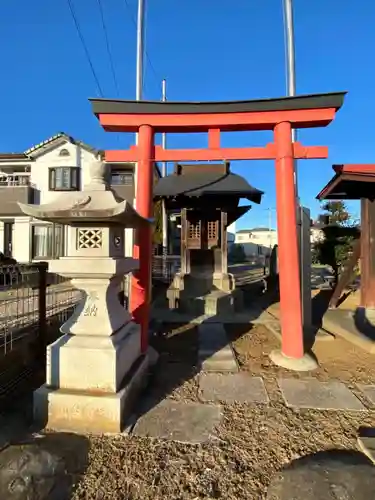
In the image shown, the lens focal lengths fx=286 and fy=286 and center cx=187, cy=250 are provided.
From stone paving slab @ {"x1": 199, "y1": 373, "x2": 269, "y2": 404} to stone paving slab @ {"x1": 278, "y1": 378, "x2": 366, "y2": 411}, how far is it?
0.28 metres

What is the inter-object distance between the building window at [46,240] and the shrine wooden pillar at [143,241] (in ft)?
42.8

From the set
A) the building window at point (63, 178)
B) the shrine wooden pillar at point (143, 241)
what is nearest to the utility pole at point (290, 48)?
the shrine wooden pillar at point (143, 241)

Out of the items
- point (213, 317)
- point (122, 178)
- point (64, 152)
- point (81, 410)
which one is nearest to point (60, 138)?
point (64, 152)

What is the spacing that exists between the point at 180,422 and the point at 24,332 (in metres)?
2.48

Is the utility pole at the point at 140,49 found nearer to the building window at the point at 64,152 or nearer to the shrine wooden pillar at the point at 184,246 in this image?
the shrine wooden pillar at the point at 184,246

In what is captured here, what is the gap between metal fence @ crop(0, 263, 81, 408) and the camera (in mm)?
3328

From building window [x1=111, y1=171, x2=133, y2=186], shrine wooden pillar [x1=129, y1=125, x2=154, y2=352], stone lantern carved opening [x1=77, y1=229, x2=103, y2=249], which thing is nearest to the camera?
stone lantern carved opening [x1=77, y1=229, x2=103, y2=249]

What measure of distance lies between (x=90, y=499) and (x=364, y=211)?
754cm

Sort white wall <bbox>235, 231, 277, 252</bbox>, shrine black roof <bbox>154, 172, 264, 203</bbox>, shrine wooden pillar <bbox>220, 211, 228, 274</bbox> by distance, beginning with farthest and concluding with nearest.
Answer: white wall <bbox>235, 231, 277, 252</bbox>, shrine wooden pillar <bbox>220, 211, 228, 274</bbox>, shrine black roof <bbox>154, 172, 264, 203</bbox>

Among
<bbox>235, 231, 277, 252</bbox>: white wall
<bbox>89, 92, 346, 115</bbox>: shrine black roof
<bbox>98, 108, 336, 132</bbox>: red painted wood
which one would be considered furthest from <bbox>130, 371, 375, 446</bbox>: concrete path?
<bbox>235, 231, 277, 252</bbox>: white wall

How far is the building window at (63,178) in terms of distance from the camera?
653 inches

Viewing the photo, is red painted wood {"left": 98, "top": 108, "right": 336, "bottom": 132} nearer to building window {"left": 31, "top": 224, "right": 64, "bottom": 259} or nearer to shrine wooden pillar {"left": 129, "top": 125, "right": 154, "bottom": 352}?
shrine wooden pillar {"left": 129, "top": 125, "right": 154, "bottom": 352}

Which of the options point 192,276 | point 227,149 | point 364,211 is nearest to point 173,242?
point 192,276

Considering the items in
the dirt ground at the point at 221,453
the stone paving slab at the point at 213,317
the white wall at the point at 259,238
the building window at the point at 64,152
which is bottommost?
the dirt ground at the point at 221,453
